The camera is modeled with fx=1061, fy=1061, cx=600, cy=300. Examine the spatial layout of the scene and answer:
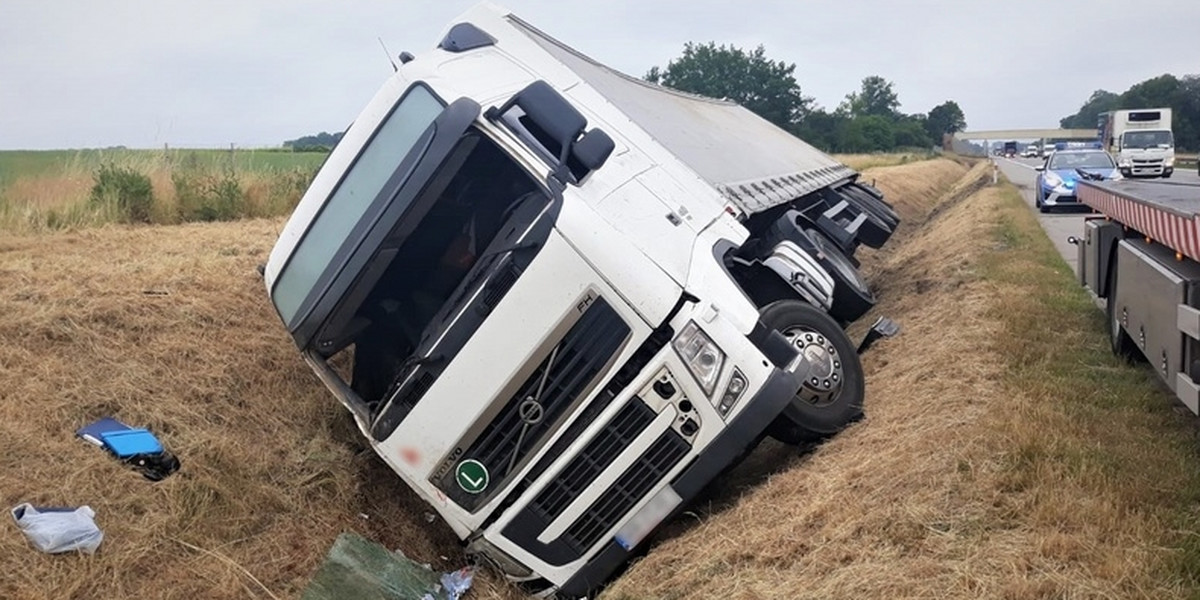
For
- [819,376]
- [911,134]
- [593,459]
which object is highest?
[911,134]

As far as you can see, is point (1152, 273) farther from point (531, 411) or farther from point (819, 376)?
point (531, 411)

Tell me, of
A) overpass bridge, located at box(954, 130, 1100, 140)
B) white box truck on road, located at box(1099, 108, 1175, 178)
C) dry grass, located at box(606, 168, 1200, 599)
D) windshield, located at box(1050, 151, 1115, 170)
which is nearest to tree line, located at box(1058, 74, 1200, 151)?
overpass bridge, located at box(954, 130, 1100, 140)

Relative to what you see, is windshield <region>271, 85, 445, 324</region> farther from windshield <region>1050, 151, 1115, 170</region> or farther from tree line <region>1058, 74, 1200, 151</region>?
tree line <region>1058, 74, 1200, 151</region>

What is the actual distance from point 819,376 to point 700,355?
120cm

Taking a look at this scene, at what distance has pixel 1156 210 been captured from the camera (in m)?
5.45

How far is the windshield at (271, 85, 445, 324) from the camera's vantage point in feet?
17.3

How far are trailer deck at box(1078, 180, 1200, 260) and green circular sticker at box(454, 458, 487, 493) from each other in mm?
3193

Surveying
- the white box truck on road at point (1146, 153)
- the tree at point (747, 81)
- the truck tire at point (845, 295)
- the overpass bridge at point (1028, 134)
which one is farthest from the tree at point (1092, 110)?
the truck tire at point (845, 295)

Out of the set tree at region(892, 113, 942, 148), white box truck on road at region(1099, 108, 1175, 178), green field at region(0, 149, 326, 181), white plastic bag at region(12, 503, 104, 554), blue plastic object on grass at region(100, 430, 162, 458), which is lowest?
white plastic bag at region(12, 503, 104, 554)

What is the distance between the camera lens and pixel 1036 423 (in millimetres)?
4969

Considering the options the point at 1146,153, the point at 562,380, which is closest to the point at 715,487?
the point at 562,380

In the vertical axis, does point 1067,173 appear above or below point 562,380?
above

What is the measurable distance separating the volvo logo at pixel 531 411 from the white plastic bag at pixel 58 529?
2.13 meters

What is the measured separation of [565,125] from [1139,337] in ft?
10.9
